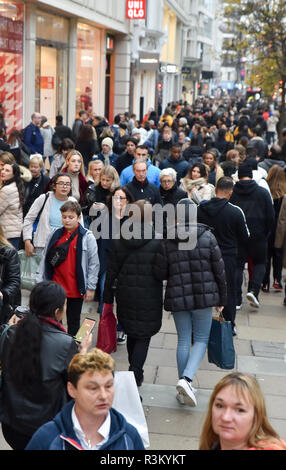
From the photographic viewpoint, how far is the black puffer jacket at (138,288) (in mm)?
6262

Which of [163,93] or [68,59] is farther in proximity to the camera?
[163,93]

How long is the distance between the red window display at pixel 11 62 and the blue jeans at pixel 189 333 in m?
12.0

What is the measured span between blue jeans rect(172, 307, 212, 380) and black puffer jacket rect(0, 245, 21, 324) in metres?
1.40

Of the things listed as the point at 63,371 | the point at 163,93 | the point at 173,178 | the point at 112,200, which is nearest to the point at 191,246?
the point at 112,200

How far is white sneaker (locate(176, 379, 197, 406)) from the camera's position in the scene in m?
6.26

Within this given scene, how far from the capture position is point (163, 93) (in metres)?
52.1

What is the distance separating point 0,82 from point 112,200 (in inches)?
430

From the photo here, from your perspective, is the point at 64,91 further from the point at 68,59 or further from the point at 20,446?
the point at 20,446

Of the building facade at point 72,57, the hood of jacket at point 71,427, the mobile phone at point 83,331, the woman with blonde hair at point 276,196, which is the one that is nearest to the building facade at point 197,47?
the building facade at point 72,57

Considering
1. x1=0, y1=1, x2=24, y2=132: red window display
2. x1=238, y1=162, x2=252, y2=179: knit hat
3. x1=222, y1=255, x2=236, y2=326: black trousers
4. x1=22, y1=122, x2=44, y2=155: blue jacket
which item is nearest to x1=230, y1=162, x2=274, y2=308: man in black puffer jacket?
x1=238, y1=162, x2=252, y2=179: knit hat

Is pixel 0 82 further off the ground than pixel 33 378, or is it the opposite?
pixel 0 82

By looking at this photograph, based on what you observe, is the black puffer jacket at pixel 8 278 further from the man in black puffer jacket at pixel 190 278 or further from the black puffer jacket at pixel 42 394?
the black puffer jacket at pixel 42 394

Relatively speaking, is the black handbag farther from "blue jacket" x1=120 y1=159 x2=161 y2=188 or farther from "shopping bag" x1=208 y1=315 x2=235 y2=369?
"blue jacket" x1=120 y1=159 x2=161 y2=188

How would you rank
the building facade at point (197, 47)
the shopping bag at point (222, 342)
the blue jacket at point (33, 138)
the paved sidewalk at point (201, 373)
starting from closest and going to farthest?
the paved sidewalk at point (201, 373), the shopping bag at point (222, 342), the blue jacket at point (33, 138), the building facade at point (197, 47)
